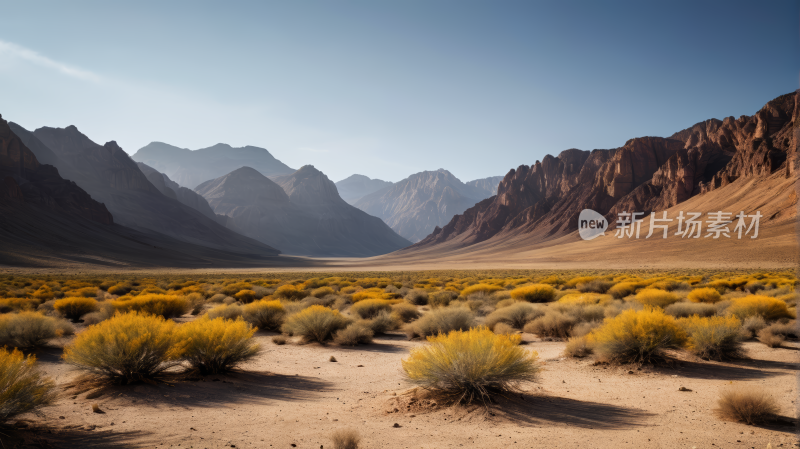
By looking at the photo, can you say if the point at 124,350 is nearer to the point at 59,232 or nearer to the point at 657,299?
the point at 657,299

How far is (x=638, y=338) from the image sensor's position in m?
8.72

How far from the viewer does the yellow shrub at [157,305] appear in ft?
49.6

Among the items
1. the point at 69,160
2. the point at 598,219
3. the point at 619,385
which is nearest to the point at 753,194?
the point at 598,219

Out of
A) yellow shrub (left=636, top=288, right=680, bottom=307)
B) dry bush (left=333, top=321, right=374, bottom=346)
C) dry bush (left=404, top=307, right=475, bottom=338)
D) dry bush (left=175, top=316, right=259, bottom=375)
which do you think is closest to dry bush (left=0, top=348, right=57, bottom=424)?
dry bush (left=175, top=316, right=259, bottom=375)

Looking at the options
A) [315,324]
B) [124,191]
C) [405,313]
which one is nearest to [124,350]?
[315,324]

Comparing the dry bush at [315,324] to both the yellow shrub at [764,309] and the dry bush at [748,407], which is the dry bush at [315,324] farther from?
the yellow shrub at [764,309]

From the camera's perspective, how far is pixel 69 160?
171m

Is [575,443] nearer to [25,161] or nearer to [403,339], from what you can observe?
[403,339]

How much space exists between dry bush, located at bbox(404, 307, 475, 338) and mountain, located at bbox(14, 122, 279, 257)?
14785 centimetres

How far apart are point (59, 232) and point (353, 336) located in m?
104

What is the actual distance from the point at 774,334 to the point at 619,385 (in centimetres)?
681

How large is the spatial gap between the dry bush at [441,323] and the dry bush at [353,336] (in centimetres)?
156
